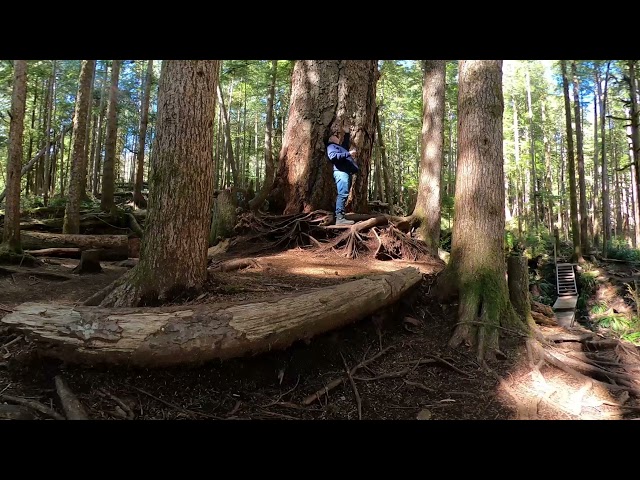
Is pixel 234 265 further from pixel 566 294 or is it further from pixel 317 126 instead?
pixel 566 294

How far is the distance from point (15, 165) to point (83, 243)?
257cm

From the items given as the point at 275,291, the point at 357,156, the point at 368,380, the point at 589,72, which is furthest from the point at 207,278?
the point at 589,72

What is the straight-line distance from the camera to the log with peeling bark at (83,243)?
9125 millimetres

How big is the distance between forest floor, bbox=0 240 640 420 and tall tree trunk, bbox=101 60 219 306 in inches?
15.7

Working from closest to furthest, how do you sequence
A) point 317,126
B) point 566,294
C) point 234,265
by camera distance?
point 234,265, point 317,126, point 566,294

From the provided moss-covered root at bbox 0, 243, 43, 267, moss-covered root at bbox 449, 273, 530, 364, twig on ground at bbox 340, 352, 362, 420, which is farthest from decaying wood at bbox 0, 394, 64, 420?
moss-covered root at bbox 0, 243, 43, 267

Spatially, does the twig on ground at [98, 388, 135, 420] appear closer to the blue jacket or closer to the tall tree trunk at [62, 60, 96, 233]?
the blue jacket

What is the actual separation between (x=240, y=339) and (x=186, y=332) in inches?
17.3

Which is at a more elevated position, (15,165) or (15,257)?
(15,165)

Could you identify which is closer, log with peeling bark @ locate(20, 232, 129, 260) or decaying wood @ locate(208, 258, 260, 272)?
decaying wood @ locate(208, 258, 260, 272)

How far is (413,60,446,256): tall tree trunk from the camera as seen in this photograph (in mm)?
9180

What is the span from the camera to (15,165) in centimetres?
747

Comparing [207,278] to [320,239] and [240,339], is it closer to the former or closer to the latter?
[240,339]

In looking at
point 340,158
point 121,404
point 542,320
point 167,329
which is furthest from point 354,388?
point 340,158
